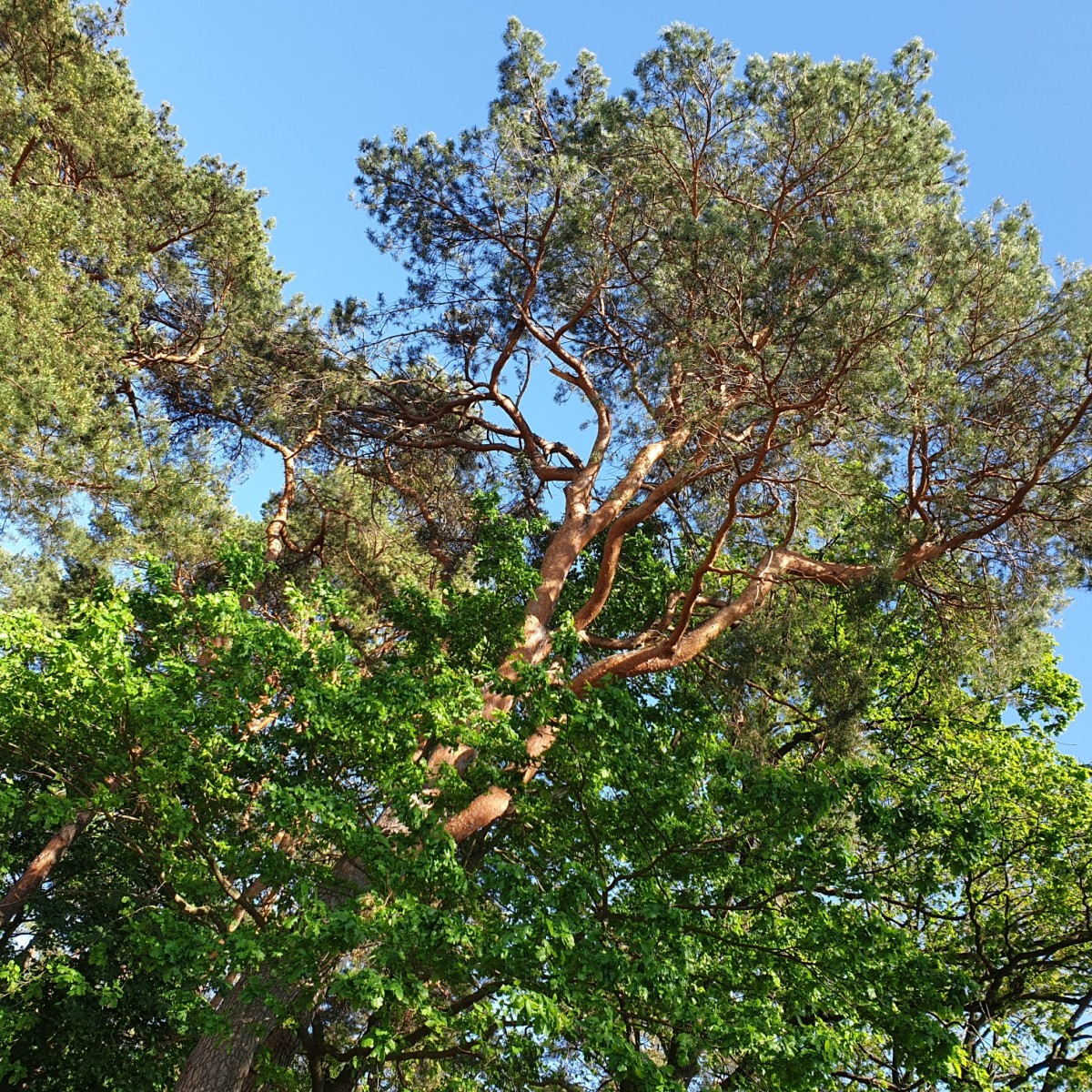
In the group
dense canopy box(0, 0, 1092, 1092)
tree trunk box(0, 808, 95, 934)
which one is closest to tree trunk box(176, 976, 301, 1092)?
dense canopy box(0, 0, 1092, 1092)

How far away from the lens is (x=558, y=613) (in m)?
12.2

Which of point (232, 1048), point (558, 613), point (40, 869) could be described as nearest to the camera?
point (232, 1048)

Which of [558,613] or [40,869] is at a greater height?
Answer: [558,613]

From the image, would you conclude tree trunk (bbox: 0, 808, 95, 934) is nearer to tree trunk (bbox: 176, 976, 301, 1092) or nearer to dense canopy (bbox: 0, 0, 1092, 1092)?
dense canopy (bbox: 0, 0, 1092, 1092)

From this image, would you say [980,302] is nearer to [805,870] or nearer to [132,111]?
[805,870]

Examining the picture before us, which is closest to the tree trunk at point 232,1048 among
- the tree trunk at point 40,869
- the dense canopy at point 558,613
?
Result: the dense canopy at point 558,613

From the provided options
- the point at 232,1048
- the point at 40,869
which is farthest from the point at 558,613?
the point at 40,869

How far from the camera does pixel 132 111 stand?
13.4 meters

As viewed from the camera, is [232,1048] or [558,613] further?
[558,613]

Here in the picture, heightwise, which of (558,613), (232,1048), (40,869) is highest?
(558,613)

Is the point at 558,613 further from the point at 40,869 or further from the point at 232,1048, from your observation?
the point at 40,869

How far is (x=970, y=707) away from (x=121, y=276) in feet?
45.5

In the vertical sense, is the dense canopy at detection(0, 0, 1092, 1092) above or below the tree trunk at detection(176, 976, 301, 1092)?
above

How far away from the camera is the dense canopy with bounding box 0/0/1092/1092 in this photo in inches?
303
